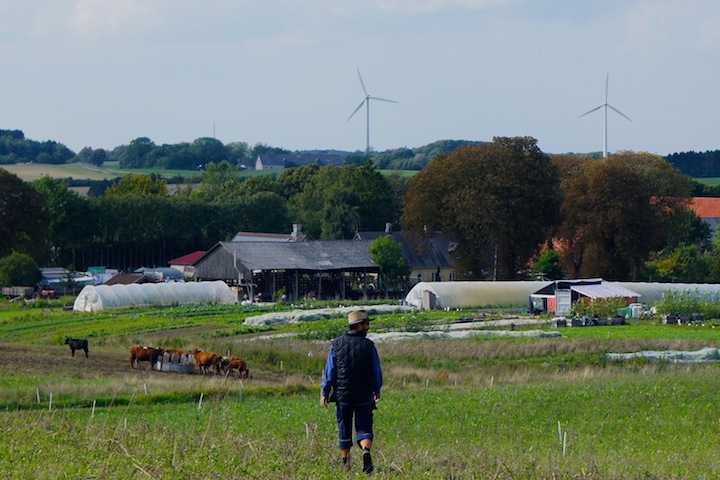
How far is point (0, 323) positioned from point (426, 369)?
30.2 metres

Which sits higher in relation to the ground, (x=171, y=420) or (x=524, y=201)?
(x=524, y=201)

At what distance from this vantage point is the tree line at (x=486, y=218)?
242 ft

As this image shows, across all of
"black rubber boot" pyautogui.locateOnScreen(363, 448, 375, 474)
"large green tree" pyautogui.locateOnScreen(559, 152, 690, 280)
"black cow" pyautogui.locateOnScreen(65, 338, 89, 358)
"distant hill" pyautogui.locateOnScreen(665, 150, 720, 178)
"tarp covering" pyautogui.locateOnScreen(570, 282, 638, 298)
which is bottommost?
"black cow" pyautogui.locateOnScreen(65, 338, 89, 358)

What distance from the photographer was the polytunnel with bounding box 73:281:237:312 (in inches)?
2515

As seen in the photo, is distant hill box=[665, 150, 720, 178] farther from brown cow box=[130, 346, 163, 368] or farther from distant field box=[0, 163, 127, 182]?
brown cow box=[130, 346, 163, 368]

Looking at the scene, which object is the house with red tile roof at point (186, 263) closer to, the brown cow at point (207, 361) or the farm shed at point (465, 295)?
the farm shed at point (465, 295)

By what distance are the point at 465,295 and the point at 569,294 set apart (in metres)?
7.05

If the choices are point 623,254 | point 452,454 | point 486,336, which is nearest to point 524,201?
point 623,254

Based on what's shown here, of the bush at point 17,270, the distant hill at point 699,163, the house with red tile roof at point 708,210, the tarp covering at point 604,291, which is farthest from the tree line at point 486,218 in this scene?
the distant hill at point 699,163

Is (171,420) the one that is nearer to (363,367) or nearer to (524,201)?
(363,367)

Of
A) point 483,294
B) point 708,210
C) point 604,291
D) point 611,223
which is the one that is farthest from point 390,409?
point 708,210

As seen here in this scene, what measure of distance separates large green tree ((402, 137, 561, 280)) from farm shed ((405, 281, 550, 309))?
23.6 feet

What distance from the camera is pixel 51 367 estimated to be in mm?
32219

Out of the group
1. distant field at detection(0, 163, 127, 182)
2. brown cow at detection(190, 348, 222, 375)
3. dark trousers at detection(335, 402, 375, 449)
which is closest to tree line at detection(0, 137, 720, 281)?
Answer: brown cow at detection(190, 348, 222, 375)
